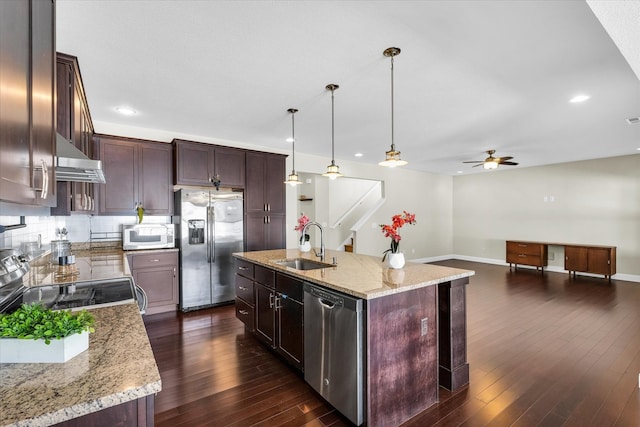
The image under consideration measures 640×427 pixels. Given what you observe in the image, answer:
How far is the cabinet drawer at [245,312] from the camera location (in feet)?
10.8

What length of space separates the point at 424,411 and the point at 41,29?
292 centimetres

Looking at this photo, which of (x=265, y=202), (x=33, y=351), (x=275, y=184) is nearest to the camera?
(x=33, y=351)

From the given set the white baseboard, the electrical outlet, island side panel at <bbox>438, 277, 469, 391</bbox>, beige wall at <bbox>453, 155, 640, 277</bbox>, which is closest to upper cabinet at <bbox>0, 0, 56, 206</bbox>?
the electrical outlet

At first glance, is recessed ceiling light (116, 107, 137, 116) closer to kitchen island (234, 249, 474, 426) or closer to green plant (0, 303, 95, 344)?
kitchen island (234, 249, 474, 426)

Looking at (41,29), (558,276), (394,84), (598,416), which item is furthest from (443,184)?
(41,29)

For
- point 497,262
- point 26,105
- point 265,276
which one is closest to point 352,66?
point 265,276

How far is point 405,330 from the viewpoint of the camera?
205cm

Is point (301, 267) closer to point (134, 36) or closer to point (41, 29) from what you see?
Answer: point (134, 36)

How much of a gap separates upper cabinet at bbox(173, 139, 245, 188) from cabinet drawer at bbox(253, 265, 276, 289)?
188 cm

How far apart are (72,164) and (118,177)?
275cm

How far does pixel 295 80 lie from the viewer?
2.83m

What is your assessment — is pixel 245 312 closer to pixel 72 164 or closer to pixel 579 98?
pixel 72 164

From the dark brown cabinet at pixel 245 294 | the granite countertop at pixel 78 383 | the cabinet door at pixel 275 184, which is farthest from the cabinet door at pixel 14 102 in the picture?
the cabinet door at pixel 275 184

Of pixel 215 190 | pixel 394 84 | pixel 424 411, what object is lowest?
pixel 424 411
